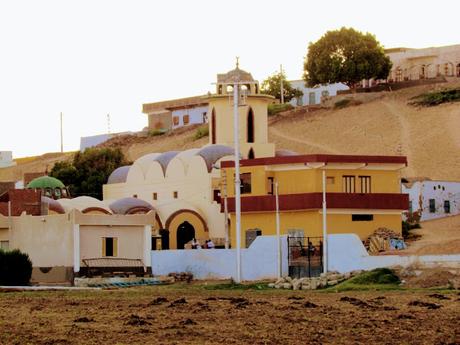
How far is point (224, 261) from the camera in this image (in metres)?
51.6

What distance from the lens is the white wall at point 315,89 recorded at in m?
122

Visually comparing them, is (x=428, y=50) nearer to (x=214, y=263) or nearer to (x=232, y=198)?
(x=232, y=198)

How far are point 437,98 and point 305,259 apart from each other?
2611 inches

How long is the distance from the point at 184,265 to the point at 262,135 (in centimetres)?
2064

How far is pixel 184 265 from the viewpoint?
52719 millimetres

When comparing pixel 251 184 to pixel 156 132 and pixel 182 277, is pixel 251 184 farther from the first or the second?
pixel 156 132

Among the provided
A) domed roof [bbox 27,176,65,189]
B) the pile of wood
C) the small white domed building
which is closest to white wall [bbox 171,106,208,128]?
the small white domed building

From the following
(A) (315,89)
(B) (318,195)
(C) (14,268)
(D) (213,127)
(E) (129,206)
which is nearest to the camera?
(C) (14,268)

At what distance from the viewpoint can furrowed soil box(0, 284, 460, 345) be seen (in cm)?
2623

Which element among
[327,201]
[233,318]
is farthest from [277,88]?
[233,318]

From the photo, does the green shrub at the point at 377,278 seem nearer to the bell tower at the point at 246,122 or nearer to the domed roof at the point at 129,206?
the domed roof at the point at 129,206

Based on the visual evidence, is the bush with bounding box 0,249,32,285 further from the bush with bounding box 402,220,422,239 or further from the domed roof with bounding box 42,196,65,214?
the bush with bounding box 402,220,422,239

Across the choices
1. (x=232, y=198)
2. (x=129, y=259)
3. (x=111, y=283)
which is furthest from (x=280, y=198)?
(x=111, y=283)

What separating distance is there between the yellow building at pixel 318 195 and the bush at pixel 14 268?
1185 cm
